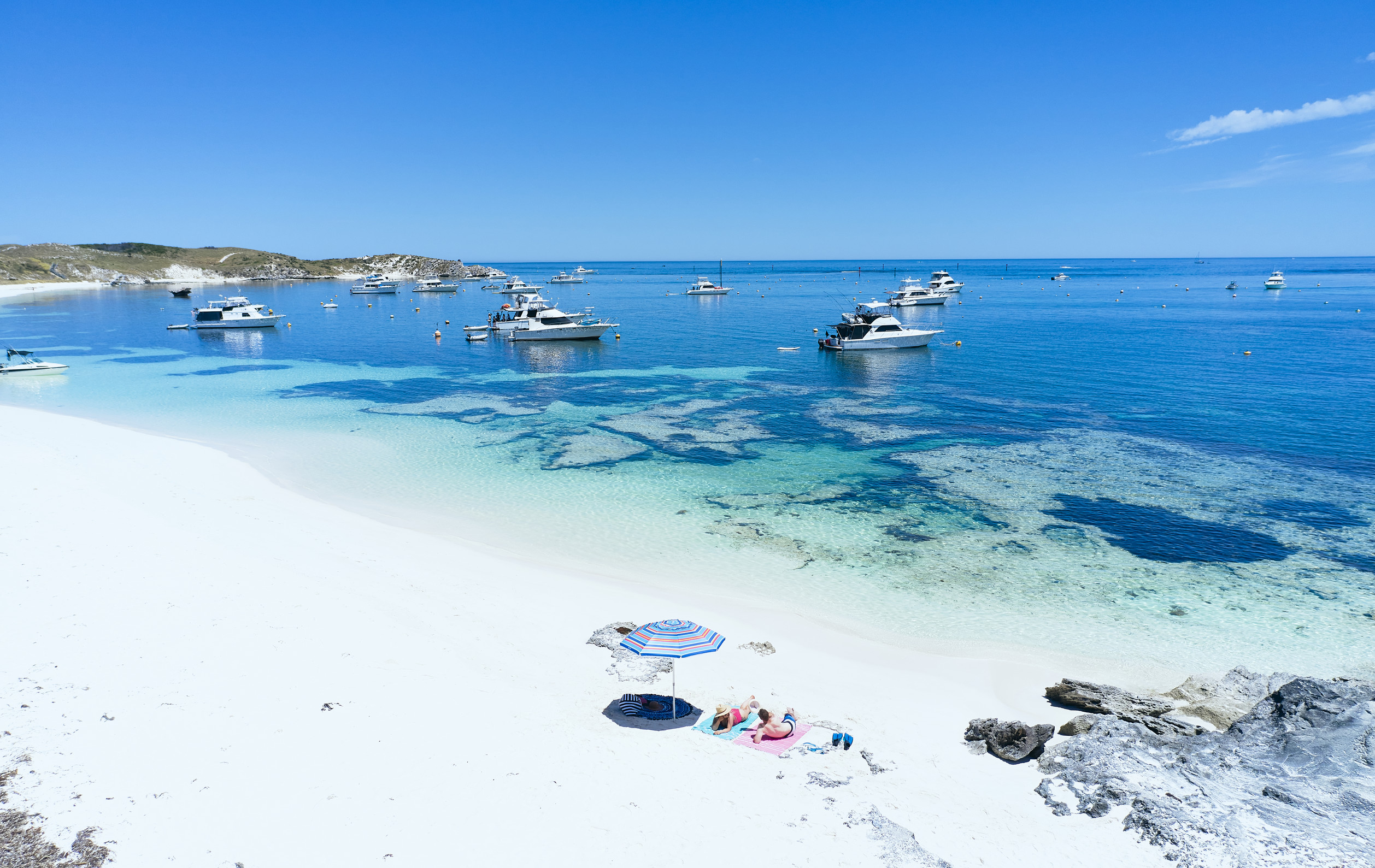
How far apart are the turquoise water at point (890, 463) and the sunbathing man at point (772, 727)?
4.78 meters

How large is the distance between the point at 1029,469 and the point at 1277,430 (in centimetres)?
1443

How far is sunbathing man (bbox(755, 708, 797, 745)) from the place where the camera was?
10703 millimetres

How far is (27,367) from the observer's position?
161ft

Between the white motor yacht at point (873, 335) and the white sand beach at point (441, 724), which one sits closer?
the white sand beach at point (441, 724)

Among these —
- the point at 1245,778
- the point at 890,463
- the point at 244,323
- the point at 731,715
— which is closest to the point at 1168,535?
the point at 890,463

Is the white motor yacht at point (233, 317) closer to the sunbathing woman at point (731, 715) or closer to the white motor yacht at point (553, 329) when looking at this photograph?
the white motor yacht at point (553, 329)

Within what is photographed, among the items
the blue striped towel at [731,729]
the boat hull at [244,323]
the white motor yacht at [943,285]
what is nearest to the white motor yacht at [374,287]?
the boat hull at [244,323]

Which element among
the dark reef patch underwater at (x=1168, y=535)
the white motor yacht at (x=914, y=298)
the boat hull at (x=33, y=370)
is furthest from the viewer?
the white motor yacht at (x=914, y=298)

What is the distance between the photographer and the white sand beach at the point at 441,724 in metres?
8.29

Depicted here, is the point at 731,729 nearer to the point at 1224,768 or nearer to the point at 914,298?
the point at 1224,768

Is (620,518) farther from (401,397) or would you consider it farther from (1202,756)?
(401,397)

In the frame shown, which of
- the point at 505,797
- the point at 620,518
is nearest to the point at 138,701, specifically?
the point at 505,797

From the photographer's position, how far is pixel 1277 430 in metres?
30.6

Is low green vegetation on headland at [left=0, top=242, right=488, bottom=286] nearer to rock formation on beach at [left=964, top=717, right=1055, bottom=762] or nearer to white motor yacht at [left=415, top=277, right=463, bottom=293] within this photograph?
white motor yacht at [left=415, top=277, right=463, bottom=293]
